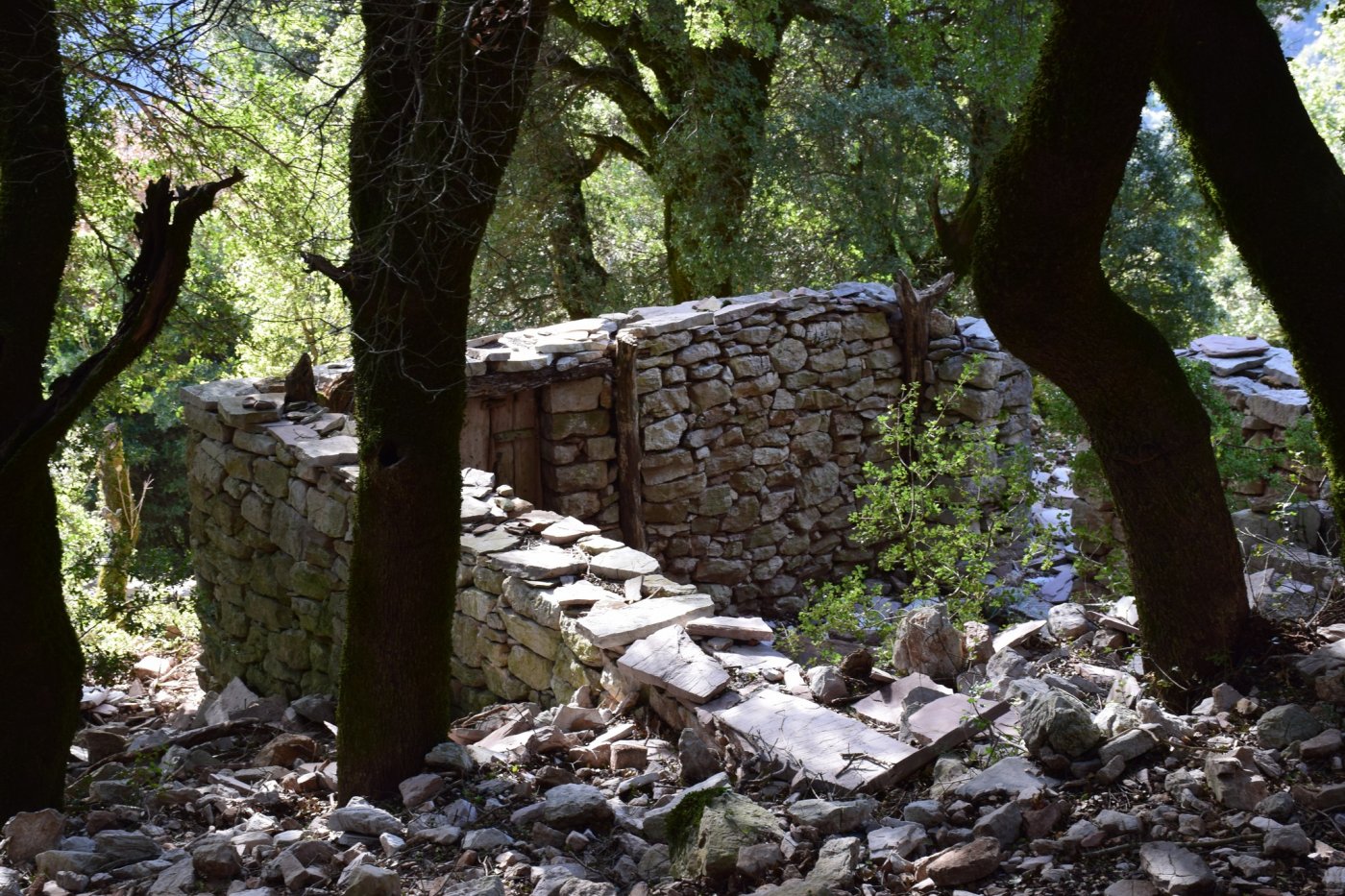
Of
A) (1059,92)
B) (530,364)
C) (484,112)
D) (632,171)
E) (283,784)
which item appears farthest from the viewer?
(632,171)

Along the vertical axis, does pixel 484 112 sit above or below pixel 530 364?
above

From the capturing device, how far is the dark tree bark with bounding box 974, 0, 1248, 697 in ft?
10.4

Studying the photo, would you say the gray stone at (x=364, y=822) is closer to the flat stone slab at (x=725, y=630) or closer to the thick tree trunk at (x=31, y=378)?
the flat stone slab at (x=725, y=630)

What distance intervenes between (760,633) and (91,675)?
230 inches

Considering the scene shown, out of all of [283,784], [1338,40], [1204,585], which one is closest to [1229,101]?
[1204,585]

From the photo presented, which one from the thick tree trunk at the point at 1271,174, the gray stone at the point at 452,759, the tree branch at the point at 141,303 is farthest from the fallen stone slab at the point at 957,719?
the tree branch at the point at 141,303

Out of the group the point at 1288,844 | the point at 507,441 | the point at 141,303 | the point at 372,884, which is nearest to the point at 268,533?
the point at 507,441

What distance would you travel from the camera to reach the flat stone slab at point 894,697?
157 inches

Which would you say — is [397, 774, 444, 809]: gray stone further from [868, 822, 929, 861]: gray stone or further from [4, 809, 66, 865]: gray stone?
[868, 822, 929, 861]: gray stone

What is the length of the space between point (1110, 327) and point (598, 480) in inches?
181

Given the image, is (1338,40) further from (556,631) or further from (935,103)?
(556,631)

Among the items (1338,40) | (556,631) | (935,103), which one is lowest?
(556,631)

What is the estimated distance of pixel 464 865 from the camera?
3391 mm

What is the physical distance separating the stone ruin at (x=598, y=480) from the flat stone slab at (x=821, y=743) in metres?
0.79
